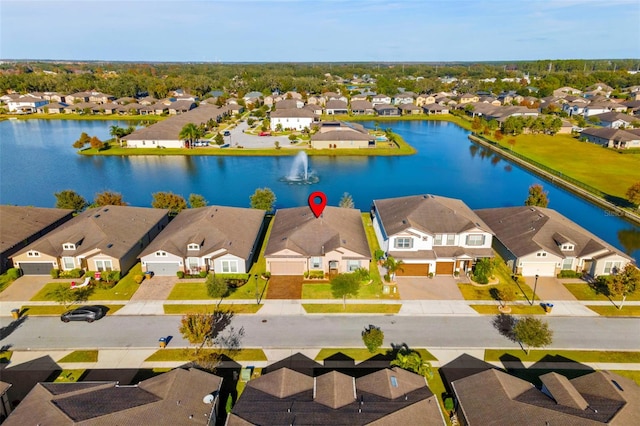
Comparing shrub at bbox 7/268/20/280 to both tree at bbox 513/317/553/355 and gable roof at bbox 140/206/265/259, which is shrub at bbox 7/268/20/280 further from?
tree at bbox 513/317/553/355

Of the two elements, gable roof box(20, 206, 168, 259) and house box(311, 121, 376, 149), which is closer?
gable roof box(20, 206, 168, 259)

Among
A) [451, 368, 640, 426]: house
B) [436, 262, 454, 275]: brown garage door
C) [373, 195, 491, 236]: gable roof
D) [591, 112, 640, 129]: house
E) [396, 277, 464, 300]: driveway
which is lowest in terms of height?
[396, 277, 464, 300]: driveway

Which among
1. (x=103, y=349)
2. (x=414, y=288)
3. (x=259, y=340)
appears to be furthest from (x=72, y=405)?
(x=414, y=288)

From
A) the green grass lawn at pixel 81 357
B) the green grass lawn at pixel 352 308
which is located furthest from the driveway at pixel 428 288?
the green grass lawn at pixel 81 357

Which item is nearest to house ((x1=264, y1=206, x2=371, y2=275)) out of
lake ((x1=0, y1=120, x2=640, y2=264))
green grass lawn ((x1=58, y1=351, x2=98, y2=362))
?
green grass lawn ((x1=58, y1=351, x2=98, y2=362))

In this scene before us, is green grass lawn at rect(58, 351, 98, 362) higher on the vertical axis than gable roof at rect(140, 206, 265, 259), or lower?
lower

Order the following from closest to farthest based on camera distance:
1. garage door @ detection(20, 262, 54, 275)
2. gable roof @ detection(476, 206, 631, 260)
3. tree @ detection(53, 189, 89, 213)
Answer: gable roof @ detection(476, 206, 631, 260) → garage door @ detection(20, 262, 54, 275) → tree @ detection(53, 189, 89, 213)

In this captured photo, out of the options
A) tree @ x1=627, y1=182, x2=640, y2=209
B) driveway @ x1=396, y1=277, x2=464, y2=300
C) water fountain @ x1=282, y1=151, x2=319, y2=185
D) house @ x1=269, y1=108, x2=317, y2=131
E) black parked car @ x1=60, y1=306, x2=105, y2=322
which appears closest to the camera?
black parked car @ x1=60, y1=306, x2=105, y2=322
